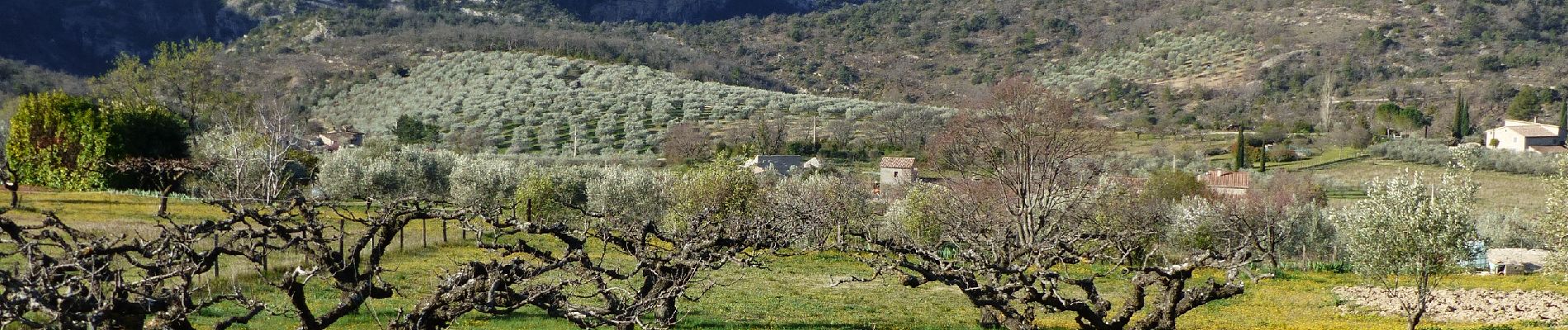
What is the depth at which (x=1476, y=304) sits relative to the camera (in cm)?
2578

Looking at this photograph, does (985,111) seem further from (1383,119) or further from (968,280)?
(1383,119)

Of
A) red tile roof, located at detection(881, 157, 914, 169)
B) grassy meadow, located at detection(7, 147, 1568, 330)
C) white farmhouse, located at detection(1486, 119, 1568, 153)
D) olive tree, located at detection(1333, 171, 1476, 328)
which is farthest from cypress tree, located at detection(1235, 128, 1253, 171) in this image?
olive tree, located at detection(1333, 171, 1476, 328)

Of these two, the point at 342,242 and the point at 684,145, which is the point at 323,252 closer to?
the point at 342,242

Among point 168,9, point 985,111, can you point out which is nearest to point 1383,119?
point 985,111

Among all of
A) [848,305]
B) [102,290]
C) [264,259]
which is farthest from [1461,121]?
[102,290]

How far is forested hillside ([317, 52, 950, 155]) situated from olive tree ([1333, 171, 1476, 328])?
60987 millimetres

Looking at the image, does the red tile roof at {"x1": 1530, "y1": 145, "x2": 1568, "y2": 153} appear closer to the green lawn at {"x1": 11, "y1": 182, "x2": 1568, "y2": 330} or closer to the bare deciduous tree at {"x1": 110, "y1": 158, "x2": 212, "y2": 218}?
the green lawn at {"x1": 11, "y1": 182, "x2": 1568, "y2": 330}

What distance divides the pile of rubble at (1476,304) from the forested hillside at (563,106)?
55.8 metres

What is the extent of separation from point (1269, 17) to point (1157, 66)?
1968cm

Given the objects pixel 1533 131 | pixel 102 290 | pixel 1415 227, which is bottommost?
pixel 1415 227

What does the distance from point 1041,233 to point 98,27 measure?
149m


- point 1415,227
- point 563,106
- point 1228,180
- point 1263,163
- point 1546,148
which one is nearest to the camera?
point 1415,227

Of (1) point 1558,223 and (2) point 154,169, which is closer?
(1) point 1558,223

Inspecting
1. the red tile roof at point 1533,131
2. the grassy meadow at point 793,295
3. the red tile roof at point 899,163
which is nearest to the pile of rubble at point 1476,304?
the grassy meadow at point 793,295
